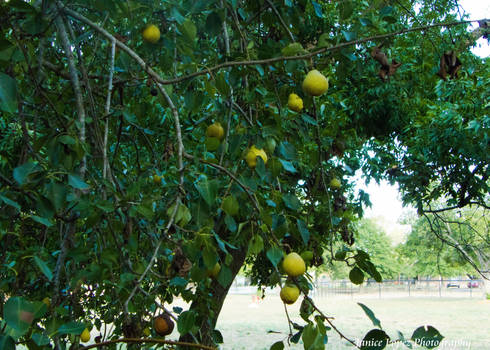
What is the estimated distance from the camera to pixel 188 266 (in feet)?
4.89

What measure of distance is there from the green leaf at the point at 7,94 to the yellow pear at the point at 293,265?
2.59 ft

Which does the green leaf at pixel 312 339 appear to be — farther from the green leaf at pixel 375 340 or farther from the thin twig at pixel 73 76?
the thin twig at pixel 73 76

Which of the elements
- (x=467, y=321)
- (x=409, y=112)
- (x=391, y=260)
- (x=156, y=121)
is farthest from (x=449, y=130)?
(x=391, y=260)

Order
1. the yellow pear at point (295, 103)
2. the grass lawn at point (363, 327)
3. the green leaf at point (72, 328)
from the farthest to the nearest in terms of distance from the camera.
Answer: the grass lawn at point (363, 327), the yellow pear at point (295, 103), the green leaf at point (72, 328)

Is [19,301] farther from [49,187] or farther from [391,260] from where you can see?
[391,260]

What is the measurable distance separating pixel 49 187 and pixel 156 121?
281 cm

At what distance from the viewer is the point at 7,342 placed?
2.74 ft

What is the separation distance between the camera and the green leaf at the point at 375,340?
1051 millimetres

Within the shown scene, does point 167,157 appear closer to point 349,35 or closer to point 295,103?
point 295,103

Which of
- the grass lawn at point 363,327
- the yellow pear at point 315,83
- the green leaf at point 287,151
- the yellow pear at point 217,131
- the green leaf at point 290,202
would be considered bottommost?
the grass lawn at point 363,327

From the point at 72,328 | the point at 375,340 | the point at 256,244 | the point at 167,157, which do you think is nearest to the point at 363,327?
the point at 167,157

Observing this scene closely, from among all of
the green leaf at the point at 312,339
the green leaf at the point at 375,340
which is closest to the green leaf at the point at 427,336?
the green leaf at the point at 375,340

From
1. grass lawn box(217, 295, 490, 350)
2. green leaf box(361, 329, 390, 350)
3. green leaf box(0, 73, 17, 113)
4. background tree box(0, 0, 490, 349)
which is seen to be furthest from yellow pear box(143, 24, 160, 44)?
grass lawn box(217, 295, 490, 350)

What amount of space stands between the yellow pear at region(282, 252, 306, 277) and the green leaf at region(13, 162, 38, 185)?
0.69 m
